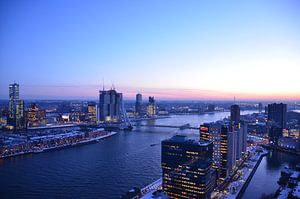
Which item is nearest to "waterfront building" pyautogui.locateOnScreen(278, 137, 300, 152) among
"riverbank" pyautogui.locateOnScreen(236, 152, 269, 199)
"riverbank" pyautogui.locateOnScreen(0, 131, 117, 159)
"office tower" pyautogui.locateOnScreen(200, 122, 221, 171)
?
"riverbank" pyautogui.locateOnScreen(236, 152, 269, 199)

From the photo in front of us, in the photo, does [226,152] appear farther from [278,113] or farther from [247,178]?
[278,113]

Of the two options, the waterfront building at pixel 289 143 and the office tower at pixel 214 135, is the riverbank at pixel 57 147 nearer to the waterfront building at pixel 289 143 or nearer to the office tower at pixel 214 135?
the office tower at pixel 214 135

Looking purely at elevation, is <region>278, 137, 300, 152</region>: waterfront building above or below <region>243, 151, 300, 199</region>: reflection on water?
above

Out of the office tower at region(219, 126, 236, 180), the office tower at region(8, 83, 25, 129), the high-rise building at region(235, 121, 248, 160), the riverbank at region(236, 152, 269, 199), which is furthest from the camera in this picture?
the office tower at region(8, 83, 25, 129)

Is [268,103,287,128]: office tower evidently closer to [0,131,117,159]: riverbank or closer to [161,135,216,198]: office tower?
[0,131,117,159]: riverbank

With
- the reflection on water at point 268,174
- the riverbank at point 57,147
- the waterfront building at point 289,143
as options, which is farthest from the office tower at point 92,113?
the reflection on water at point 268,174

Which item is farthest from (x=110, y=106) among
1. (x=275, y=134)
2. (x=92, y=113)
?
(x=275, y=134)
